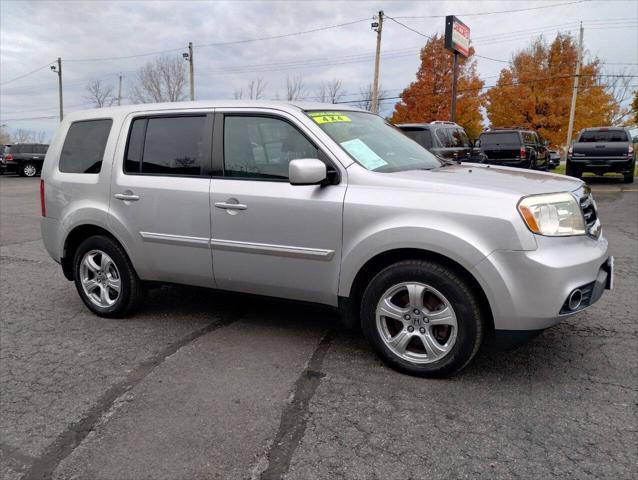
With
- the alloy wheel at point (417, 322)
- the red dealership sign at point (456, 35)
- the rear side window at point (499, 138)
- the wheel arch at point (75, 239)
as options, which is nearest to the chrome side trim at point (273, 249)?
the alloy wheel at point (417, 322)

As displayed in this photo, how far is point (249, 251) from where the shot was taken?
3.81 metres

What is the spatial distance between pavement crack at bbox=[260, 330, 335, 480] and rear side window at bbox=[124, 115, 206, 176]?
1672mm

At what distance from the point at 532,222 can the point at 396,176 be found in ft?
2.86

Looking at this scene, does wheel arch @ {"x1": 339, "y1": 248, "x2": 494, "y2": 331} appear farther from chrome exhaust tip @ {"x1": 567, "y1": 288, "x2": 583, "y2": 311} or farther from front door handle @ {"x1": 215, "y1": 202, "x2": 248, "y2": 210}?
front door handle @ {"x1": 215, "y1": 202, "x2": 248, "y2": 210}

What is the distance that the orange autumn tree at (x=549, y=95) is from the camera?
99.3 ft

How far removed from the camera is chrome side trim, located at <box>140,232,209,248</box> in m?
4.01

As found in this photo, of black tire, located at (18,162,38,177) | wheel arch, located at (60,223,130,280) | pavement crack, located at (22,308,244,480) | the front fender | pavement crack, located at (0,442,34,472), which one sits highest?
the front fender

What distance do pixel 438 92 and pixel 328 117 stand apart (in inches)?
1218

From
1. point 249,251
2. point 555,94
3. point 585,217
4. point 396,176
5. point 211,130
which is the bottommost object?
point 249,251

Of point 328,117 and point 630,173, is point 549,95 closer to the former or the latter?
point 630,173

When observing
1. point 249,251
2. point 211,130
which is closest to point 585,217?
point 249,251

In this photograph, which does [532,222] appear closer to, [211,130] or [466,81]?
[211,130]

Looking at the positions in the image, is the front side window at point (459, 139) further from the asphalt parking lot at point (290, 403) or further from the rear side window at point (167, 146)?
the rear side window at point (167, 146)

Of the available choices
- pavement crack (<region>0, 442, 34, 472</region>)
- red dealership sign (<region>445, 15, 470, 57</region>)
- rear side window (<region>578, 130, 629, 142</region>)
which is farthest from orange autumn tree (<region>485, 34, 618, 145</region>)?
pavement crack (<region>0, 442, 34, 472</region>)
